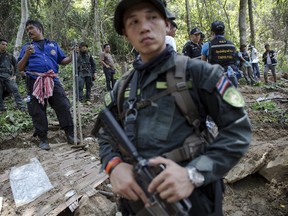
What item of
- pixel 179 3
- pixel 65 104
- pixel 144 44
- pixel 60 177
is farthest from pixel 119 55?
pixel 144 44

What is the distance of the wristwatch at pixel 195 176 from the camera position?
1351 millimetres

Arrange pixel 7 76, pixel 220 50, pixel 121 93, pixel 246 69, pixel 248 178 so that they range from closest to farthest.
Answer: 1. pixel 121 93
2. pixel 248 178
3. pixel 220 50
4. pixel 7 76
5. pixel 246 69

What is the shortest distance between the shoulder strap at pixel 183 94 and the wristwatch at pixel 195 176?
248 millimetres

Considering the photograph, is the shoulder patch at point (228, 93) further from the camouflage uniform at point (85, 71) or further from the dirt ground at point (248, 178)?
the camouflage uniform at point (85, 71)

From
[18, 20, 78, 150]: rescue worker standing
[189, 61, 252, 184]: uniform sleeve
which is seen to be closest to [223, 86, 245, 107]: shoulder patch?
[189, 61, 252, 184]: uniform sleeve

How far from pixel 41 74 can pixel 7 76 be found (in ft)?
14.0

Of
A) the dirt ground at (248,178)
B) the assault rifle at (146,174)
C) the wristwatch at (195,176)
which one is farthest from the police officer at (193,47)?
the wristwatch at (195,176)

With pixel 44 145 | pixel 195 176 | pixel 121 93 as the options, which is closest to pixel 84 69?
pixel 44 145

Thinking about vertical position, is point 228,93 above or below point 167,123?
above

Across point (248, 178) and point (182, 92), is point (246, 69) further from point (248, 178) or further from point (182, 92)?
point (182, 92)

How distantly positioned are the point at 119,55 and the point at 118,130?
1823cm

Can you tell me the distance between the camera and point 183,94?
149 cm

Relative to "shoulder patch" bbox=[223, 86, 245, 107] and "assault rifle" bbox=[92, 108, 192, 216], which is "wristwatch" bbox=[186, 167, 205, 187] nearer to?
"assault rifle" bbox=[92, 108, 192, 216]

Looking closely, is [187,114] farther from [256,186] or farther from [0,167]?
[0,167]
